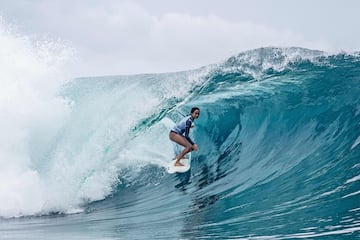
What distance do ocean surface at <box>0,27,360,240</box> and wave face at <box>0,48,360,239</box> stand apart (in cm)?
2

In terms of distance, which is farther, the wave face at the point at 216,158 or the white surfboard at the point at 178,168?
the white surfboard at the point at 178,168

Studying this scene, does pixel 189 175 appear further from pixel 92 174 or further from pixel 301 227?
pixel 301 227

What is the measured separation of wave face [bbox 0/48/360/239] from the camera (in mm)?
5973

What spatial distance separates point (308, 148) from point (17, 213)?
16.4ft

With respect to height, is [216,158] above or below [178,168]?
above

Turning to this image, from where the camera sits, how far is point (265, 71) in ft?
38.3

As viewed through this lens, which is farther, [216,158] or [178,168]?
[216,158]

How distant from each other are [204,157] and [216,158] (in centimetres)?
24

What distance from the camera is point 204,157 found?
995 centimetres

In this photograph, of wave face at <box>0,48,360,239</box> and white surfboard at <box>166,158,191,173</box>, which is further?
white surfboard at <box>166,158,191,173</box>

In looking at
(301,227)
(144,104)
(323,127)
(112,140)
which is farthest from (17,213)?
(323,127)

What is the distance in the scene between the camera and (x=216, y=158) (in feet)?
32.5

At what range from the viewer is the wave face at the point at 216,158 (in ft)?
19.6

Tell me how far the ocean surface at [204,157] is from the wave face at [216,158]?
0.08ft
